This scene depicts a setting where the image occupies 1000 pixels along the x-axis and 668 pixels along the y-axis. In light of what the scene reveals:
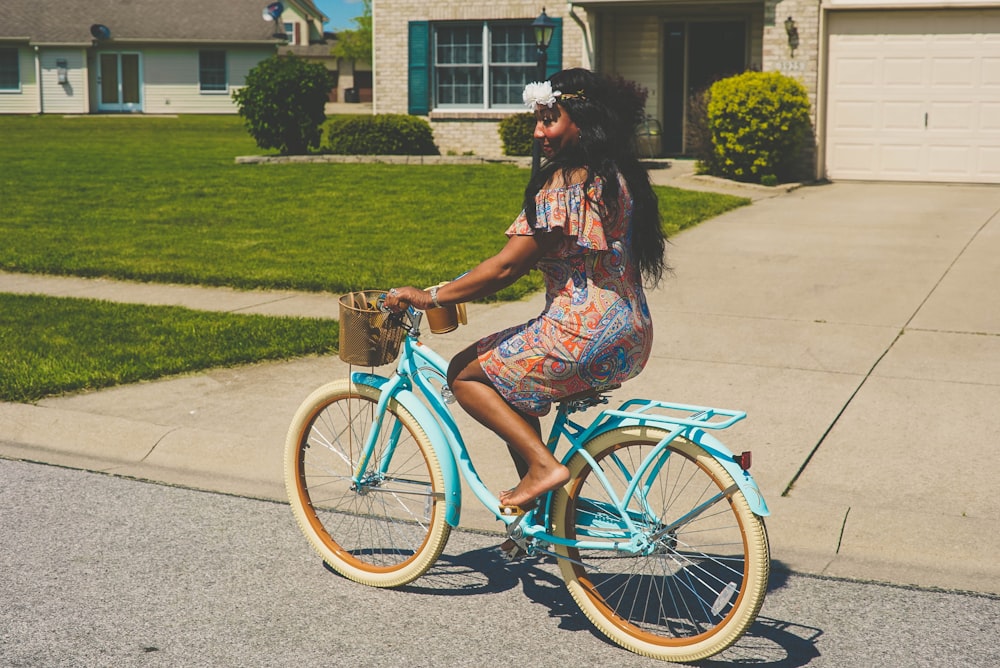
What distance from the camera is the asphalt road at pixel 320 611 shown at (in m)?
3.96

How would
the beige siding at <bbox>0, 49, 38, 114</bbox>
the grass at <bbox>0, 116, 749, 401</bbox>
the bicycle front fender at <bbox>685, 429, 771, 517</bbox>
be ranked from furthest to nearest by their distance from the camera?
the beige siding at <bbox>0, 49, 38, 114</bbox>
the grass at <bbox>0, 116, 749, 401</bbox>
the bicycle front fender at <bbox>685, 429, 771, 517</bbox>

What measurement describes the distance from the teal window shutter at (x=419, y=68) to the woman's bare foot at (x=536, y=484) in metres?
19.5

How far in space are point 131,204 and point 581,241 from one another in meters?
13.1

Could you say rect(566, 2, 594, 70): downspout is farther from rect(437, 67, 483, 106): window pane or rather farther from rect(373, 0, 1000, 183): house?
rect(437, 67, 483, 106): window pane

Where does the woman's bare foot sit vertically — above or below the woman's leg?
below

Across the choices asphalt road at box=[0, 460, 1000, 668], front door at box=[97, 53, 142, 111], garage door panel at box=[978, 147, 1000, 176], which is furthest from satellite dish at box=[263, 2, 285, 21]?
asphalt road at box=[0, 460, 1000, 668]

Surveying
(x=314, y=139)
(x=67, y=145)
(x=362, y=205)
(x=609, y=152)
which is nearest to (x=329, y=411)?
(x=609, y=152)

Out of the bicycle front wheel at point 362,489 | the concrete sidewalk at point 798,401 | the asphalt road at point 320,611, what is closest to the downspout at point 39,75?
the concrete sidewalk at point 798,401

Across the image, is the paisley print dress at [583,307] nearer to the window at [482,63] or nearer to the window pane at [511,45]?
the window at [482,63]

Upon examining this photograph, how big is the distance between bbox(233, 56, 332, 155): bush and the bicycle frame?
Answer: 59.0ft

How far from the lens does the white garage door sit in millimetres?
18062

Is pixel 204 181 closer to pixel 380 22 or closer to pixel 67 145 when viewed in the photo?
pixel 380 22

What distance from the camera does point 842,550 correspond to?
4914 millimetres

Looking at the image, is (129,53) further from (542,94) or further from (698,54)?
(542,94)
